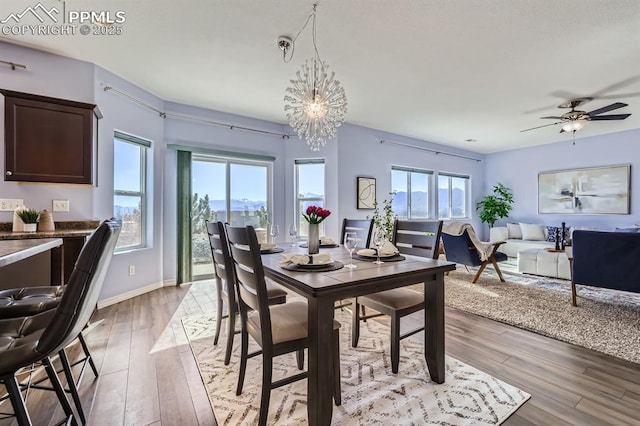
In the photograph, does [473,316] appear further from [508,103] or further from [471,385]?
[508,103]

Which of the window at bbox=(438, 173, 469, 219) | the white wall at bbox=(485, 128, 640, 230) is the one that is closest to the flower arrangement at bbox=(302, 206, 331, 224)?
the window at bbox=(438, 173, 469, 219)

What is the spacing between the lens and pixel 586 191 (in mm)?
6012

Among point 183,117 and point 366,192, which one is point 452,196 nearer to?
point 366,192

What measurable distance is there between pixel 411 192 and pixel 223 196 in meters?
3.98

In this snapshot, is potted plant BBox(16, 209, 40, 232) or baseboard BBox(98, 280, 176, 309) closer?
potted plant BBox(16, 209, 40, 232)

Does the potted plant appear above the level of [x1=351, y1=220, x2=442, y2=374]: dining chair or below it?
above

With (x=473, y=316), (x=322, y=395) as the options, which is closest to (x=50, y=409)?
(x=322, y=395)

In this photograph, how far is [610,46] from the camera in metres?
2.64

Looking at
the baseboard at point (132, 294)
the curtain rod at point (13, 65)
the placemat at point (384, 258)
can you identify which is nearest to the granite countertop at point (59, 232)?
the baseboard at point (132, 294)

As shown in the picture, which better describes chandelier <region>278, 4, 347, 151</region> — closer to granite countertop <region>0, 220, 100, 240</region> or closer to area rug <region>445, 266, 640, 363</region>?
granite countertop <region>0, 220, 100, 240</region>

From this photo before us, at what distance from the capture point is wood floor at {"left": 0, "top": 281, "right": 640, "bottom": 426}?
5.01 feet

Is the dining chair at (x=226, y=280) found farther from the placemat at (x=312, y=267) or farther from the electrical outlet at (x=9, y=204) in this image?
the electrical outlet at (x=9, y=204)

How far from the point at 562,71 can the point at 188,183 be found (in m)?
4.79

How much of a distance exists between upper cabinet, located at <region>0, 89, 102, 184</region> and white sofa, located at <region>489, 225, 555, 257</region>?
7.39 metres
